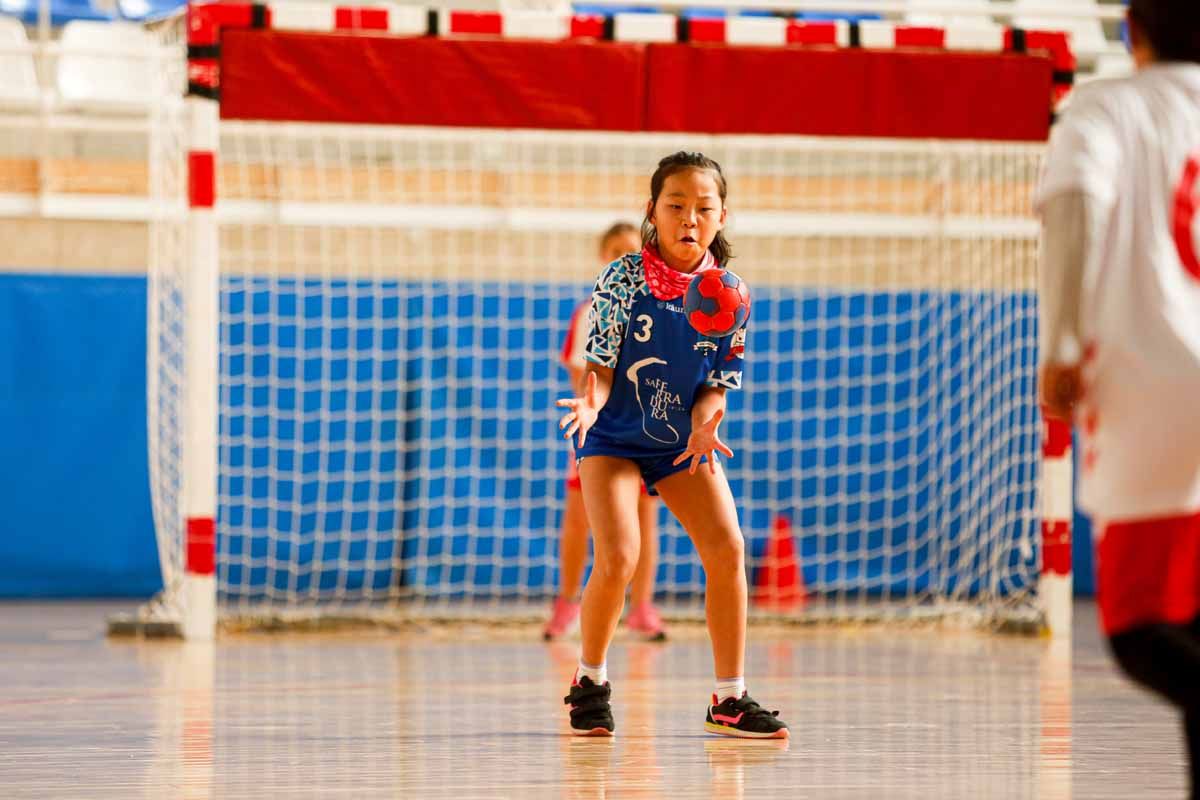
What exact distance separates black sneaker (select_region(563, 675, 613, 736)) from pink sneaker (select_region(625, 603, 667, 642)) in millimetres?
2928

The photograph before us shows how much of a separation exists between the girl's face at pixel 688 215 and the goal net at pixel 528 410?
4709mm

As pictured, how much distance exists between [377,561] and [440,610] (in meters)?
0.81

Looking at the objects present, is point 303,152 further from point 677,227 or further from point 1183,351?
point 1183,351

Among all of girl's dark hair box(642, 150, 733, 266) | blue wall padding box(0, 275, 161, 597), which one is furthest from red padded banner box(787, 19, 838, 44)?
blue wall padding box(0, 275, 161, 597)

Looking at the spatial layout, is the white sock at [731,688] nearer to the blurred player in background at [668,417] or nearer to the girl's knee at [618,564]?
the blurred player in background at [668,417]

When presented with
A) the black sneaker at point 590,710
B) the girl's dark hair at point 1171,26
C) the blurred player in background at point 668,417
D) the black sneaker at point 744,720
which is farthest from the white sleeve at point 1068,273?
the black sneaker at point 590,710

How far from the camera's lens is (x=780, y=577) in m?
8.91

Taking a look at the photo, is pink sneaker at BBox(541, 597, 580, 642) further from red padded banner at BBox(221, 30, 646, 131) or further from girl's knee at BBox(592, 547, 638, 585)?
girl's knee at BBox(592, 547, 638, 585)

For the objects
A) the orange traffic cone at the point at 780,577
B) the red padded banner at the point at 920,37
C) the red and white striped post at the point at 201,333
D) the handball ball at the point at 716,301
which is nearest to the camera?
the handball ball at the point at 716,301

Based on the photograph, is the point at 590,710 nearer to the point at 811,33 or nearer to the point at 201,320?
the point at 201,320

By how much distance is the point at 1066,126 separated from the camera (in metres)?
2.26

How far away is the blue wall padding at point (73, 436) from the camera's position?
9.07m

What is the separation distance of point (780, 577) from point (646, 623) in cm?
202

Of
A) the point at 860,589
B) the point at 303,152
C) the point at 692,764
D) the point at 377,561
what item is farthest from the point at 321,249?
the point at 692,764
